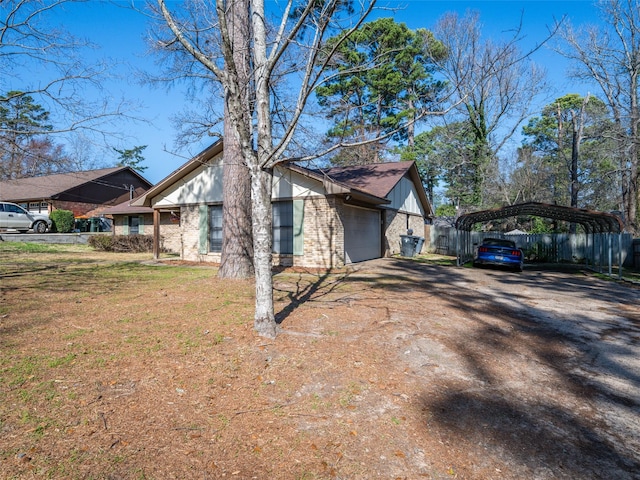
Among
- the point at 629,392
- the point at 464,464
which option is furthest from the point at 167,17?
the point at 629,392

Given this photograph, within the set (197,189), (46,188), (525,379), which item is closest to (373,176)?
(197,189)

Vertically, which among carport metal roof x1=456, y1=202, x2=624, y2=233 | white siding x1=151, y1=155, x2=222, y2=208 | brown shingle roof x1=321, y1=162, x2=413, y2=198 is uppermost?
brown shingle roof x1=321, y1=162, x2=413, y2=198

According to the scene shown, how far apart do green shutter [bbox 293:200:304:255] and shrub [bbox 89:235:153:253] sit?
1083 cm

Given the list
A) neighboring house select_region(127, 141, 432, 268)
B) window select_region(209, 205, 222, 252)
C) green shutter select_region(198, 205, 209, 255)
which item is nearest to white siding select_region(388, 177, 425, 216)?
neighboring house select_region(127, 141, 432, 268)

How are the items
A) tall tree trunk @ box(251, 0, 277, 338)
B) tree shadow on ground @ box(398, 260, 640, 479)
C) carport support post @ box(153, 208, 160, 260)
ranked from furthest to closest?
carport support post @ box(153, 208, 160, 260) < tall tree trunk @ box(251, 0, 277, 338) < tree shadow on ground @ box(398, 260, 640, 479)

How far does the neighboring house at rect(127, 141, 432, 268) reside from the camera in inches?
494

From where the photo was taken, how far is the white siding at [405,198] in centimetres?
1828

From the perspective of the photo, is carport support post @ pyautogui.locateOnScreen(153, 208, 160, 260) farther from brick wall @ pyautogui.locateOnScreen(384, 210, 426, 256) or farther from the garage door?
brick wall @ pyautogui.locateOnScreen(384, 210, 426, 256)

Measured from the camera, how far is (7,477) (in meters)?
2.15

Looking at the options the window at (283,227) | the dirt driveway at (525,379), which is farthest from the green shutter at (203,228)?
the dirt driveway at (525,379)

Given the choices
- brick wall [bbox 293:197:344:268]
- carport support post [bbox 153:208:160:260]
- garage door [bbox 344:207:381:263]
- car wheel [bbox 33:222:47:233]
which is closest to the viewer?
brick wall [bbox 293:197:344:268]

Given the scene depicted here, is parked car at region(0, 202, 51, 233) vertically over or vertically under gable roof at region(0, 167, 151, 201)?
under

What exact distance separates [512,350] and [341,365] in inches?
98.8

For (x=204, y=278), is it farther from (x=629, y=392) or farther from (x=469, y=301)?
(x=629, y=392)
